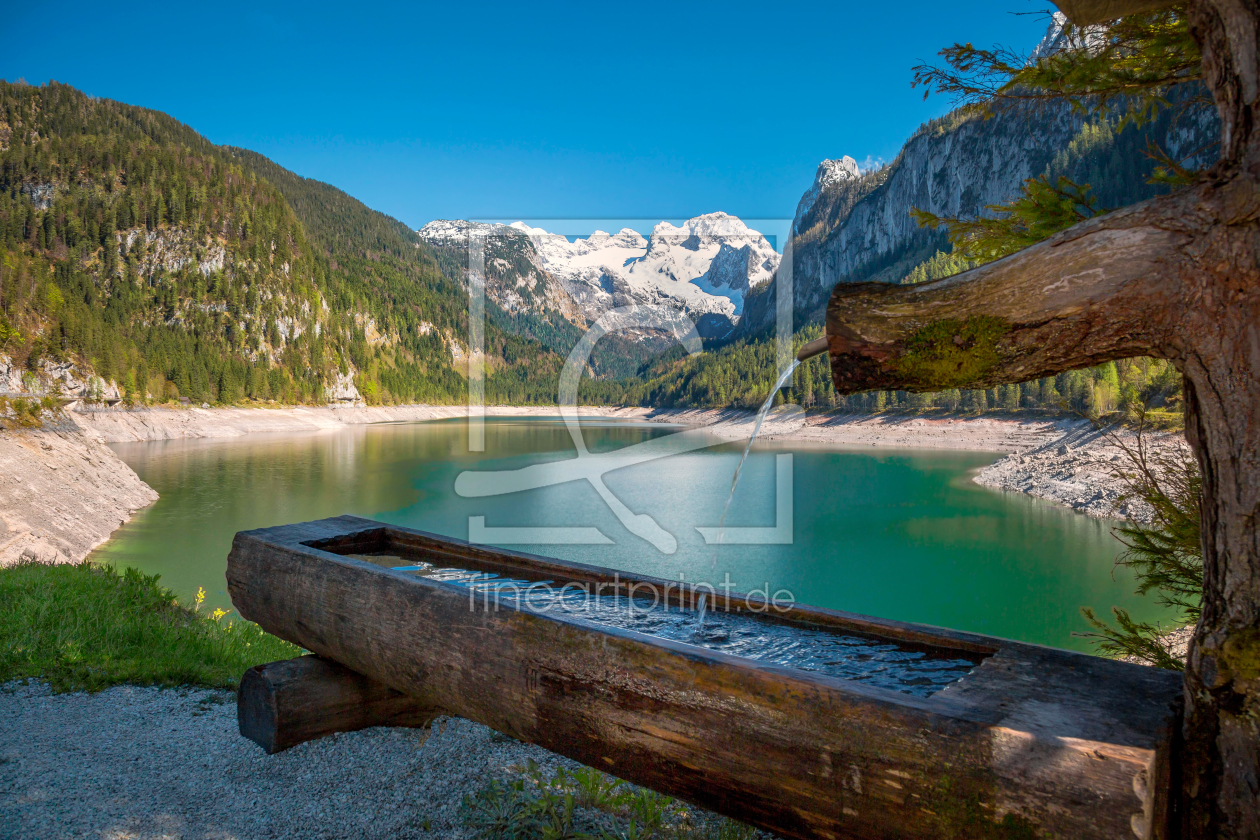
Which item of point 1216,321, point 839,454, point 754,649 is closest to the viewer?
point 1216,321

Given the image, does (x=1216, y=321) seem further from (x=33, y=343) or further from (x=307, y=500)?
(x=33, y=343)

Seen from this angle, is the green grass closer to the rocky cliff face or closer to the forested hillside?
the forested hillside

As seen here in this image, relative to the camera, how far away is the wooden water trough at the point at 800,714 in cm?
139

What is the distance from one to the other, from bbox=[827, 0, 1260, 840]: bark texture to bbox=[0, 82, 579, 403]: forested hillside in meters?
63.1

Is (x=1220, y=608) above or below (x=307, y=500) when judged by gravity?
above

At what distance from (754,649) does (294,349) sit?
101m

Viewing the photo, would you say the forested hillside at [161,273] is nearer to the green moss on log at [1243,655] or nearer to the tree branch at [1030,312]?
the tree branch at [1030,312]

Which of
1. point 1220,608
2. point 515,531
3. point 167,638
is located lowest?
point 515,531

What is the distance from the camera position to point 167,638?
485cm

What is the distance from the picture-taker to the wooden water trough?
139 cm

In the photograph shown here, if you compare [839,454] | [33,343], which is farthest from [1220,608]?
[33,343]

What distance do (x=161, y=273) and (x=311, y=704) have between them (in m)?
102

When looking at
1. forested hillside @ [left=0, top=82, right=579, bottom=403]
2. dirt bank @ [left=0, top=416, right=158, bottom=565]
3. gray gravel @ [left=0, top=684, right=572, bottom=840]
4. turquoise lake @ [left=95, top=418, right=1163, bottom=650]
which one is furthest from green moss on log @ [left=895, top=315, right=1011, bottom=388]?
forested hillside @ [left=0, top=82, right=579, bottom=403]

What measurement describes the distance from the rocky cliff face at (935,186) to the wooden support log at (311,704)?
206 feet
